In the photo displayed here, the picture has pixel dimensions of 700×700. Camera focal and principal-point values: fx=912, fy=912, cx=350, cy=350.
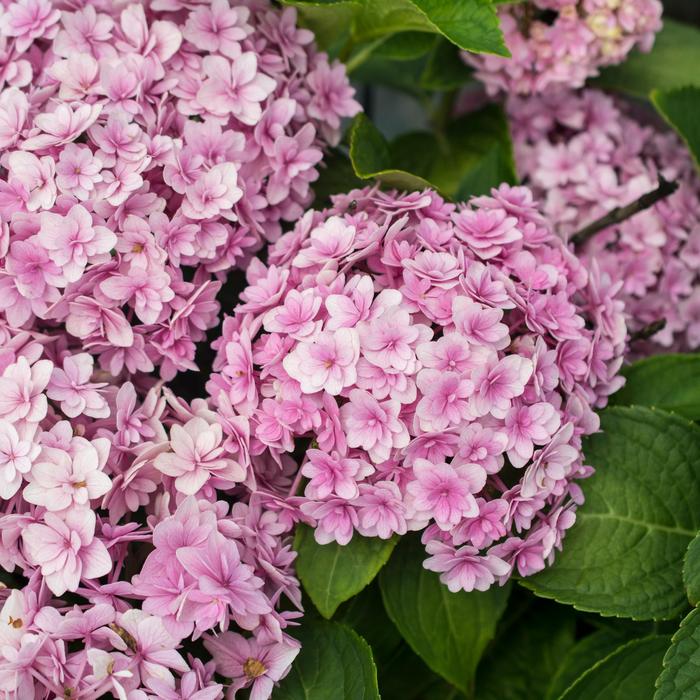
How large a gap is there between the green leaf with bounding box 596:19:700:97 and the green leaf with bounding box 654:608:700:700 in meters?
0.66

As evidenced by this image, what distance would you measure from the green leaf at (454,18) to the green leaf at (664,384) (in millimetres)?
335

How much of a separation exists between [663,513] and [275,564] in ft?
1.18

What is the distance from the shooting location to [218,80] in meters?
0.78

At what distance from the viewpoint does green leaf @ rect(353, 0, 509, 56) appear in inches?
31.1

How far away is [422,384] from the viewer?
66cm

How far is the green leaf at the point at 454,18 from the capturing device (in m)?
0.79

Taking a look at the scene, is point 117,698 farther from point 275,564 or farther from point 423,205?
point 423,205

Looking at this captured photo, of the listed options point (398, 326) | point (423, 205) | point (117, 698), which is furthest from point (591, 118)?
point (117, 698)

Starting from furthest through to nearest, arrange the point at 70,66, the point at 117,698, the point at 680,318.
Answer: the point at 680,318, the point at 70,66, the point at 117,698

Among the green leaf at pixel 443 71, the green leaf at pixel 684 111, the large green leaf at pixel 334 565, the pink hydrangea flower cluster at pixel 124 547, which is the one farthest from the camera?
the green leaf at pixel 443 71

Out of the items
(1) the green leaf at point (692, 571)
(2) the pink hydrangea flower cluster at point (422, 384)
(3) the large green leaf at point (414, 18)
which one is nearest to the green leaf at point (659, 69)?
(3) the large green leaf at point (414, 18)

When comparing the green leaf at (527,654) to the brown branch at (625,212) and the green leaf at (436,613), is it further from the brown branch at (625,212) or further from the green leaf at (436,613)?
the brown branch at (625,212)

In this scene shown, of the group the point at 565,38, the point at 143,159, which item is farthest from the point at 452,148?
the point at 143,159

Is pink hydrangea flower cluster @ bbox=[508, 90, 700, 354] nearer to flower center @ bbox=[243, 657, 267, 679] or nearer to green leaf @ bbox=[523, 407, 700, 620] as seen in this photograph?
green leaf @ bbox=[523, 407, 700, 620]
